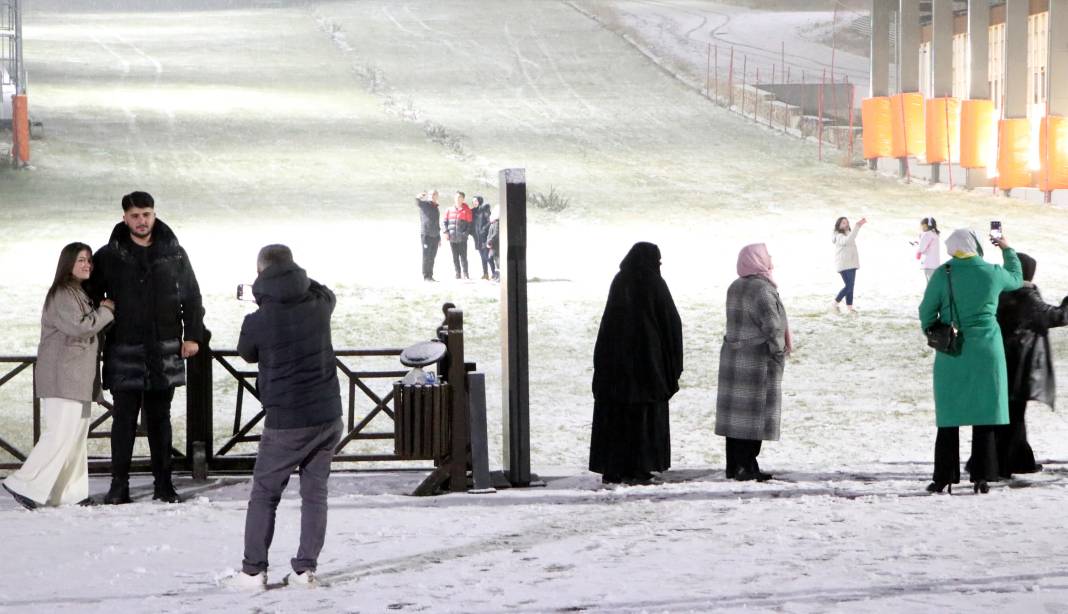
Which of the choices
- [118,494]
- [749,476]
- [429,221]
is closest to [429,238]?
[429,221]

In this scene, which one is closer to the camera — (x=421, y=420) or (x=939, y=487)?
Answer: (x=939, y=487)

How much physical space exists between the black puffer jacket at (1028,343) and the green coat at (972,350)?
338mm

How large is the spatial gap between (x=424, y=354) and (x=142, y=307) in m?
1.56

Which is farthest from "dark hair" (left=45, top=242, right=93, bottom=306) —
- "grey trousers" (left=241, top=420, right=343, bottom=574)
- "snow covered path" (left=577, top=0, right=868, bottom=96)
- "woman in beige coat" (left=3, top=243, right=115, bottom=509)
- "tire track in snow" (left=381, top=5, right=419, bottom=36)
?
"tire track in snow" (left=381, top=5, right=419, bottom=36)

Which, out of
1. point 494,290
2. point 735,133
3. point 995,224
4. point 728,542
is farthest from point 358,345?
point 735,133

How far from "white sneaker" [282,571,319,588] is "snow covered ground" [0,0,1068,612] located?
3.9 inches

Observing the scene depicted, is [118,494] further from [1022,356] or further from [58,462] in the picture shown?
[1022,356]

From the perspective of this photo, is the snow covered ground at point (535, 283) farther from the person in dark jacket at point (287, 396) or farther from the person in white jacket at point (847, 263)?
the person in white jacket at point (847, 263)

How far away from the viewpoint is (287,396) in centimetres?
645

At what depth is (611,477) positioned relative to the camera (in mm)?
9375

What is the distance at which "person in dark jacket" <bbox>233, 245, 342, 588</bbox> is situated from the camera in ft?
21.1

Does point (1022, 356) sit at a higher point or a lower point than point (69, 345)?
lower

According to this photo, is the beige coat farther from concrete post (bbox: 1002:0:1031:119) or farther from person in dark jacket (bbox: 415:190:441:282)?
concrete post (bbox: 1002:0:1031:119)

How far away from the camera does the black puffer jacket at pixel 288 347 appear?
6418mm
